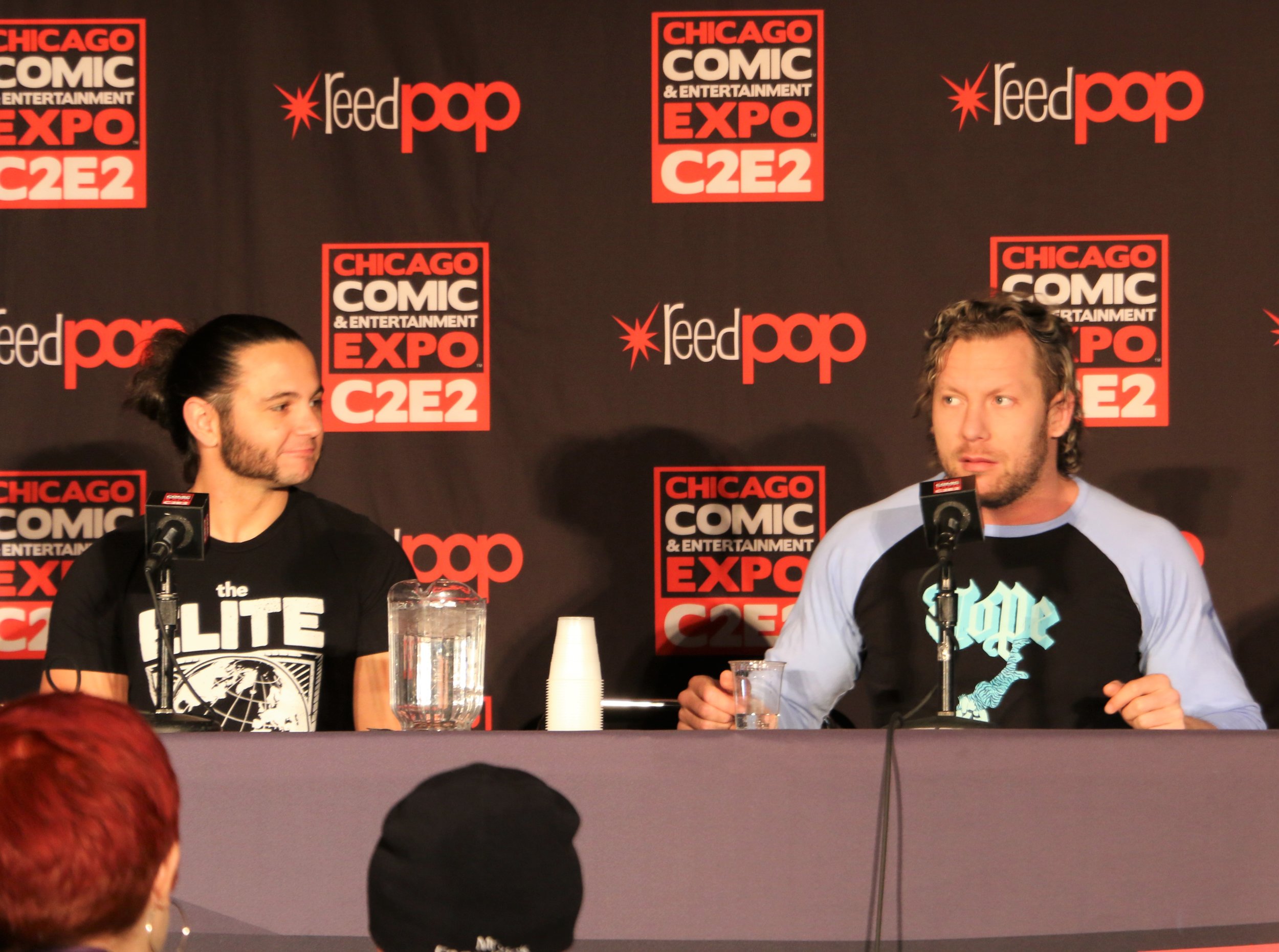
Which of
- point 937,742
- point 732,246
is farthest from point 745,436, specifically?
point 937,742

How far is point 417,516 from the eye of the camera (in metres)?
2.91

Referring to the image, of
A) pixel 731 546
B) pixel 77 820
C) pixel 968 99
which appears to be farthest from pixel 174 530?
pixel 968 99

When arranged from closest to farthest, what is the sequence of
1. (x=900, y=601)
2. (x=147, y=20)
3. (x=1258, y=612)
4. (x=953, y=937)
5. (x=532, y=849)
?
(x=532, y=849)
(x=953, y=937)
(x=900, y=601)
(x=1258, y=612)
(x=147, y=20)

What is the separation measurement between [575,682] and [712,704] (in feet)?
0.64

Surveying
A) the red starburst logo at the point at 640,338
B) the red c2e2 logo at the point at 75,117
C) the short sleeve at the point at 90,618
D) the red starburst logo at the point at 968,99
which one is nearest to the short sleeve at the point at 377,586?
the short sleeve at the point at 90,618

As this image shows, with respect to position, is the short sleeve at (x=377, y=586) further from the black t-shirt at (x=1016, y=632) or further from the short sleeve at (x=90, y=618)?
the black t-shirt at (x=1016, y=632)

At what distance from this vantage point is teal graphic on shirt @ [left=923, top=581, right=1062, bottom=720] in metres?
1.92

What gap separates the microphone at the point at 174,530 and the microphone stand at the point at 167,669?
0.06 feet

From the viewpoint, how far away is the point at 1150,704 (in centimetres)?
146

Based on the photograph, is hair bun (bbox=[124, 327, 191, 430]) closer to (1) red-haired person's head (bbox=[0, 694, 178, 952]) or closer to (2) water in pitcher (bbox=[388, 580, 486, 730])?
(2) water in pitcher (bbox=[388, 580, 486, 730])

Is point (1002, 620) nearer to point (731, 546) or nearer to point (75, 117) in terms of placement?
point (731, 546)

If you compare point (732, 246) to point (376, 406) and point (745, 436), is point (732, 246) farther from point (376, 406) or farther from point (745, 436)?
point (376, 406)

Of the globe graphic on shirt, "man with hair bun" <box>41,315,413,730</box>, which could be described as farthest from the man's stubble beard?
the globe graphic on shirt

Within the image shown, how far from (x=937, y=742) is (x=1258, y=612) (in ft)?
6.01
